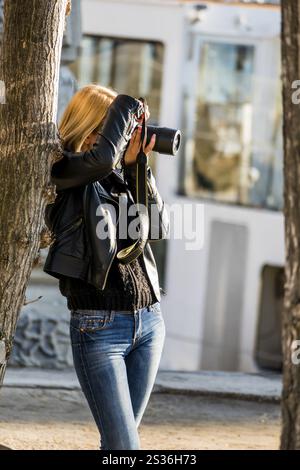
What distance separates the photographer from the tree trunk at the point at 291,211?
398 centimetres

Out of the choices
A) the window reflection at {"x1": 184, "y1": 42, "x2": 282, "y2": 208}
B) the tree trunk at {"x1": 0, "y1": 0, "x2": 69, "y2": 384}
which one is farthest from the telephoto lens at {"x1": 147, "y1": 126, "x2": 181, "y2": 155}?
the window reflection at {"x1": 184, "y1": 42, "x2": 282, "y2": 208}

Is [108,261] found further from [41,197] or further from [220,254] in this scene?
[220,254]

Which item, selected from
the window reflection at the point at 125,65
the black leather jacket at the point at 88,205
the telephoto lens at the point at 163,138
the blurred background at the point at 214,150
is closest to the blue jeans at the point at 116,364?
the black leather jacket at the point at 88,205

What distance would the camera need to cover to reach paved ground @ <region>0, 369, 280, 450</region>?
19.9ft

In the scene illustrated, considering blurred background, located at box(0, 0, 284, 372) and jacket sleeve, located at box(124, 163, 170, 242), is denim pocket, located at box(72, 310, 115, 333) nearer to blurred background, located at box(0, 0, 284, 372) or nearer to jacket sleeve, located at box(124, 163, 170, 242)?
jacket sleeve, located at box(124, 163, 170, 242)

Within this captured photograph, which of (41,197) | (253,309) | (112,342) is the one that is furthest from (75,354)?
(253,309)

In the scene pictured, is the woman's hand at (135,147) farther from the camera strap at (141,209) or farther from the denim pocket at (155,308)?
the denim pocket at (155,308)

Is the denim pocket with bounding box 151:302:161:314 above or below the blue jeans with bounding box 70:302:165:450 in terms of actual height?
above

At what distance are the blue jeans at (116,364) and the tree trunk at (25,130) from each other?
34 cm

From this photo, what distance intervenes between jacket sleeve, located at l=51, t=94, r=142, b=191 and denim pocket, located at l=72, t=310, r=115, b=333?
457 mm

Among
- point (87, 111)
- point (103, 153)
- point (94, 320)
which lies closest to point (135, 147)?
point (87, 111)

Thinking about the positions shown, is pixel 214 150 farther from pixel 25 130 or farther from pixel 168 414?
pixel 25 130

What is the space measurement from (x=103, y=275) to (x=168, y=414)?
2997 mm

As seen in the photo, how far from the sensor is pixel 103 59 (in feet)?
60.6
